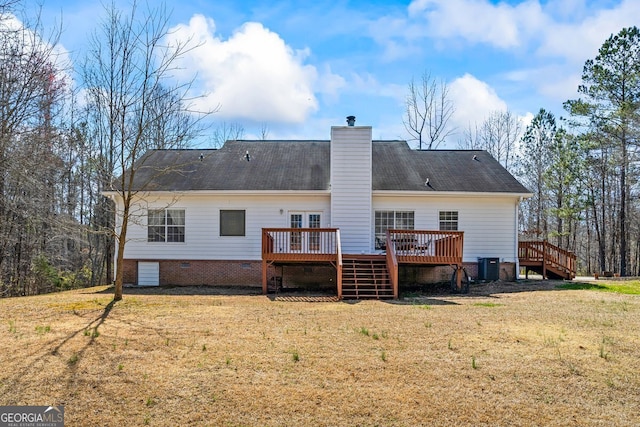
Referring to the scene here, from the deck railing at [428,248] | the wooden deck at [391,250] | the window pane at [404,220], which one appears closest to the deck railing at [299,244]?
the wooden deck at [391,250]

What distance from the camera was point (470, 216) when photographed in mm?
16438

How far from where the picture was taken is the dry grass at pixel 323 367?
16.2 ft

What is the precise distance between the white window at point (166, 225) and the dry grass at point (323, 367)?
Answer: 668cm

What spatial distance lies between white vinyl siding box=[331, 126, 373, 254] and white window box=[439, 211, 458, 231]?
263 cm

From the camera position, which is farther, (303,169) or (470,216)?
(303,169)

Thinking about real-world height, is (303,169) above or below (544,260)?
above

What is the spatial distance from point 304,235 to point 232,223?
267 cm

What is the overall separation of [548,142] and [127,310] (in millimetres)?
29207

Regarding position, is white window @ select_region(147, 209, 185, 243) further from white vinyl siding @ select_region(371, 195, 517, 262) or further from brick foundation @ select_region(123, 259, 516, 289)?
white vinyl siding @ select_region(371, 195, 517, 262)

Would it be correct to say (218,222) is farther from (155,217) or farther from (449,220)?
(449,220)

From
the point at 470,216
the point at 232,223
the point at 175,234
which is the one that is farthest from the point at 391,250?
the point at 175,234

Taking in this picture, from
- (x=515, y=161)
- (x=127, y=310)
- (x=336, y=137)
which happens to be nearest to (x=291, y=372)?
(x=127, y=310)

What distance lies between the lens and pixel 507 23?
11430 mm

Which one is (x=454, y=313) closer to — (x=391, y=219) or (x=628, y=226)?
(x=391, y=219)
